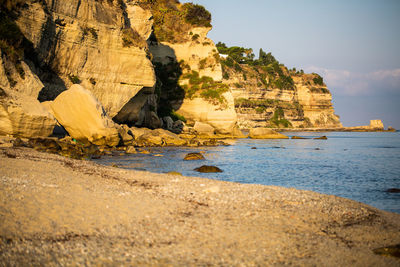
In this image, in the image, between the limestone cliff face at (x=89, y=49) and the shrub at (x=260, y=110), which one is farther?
the shrub at (x=260, y=110)

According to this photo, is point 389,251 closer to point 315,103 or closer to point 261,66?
point 261,66

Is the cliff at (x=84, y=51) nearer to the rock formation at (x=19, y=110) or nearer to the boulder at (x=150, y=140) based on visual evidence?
the rock formation at (x=19, y=110)

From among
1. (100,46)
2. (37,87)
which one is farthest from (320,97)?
(37,87)

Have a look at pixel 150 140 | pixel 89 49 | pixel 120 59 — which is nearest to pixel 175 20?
pixel 120 59

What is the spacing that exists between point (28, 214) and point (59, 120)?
58.2 ft

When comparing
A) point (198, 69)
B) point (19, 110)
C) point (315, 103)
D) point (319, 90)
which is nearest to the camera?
point (19, 110)

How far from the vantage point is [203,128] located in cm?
4569

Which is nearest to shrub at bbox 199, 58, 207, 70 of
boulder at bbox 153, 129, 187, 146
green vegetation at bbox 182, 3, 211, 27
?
green vegetation at bbox 182, 3, 211, 27

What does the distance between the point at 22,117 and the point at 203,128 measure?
1171 inches

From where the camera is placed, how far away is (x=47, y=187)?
7.57m

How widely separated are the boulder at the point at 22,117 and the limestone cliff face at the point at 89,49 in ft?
7.01

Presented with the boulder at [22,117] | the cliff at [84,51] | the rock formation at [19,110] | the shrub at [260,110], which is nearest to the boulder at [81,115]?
the cliff at [84,51]

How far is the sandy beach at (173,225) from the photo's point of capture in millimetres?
4801

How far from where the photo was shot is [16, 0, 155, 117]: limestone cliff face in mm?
23891
